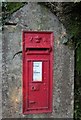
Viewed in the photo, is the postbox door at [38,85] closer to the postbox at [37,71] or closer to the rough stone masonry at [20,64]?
the postbox at [37,71]

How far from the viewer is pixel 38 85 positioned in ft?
15.5

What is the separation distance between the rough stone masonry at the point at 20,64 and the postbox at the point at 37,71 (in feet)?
0.19

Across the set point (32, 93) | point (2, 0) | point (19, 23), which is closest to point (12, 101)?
point (32, 93)

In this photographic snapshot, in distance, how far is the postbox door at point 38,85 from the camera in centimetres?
468

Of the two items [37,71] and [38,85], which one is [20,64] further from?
[38,85]

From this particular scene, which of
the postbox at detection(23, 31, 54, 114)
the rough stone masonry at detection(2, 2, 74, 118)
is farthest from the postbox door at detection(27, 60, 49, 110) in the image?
the rough stone masonry at detection(2, 2, 74, 118)

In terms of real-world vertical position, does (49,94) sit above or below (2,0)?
below

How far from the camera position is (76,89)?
4.88 m

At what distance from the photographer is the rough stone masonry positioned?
4625mm

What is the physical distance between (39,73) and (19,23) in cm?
69

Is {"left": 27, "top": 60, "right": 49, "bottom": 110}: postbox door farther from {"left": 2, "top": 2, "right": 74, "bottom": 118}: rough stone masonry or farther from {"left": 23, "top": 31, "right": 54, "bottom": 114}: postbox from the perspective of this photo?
{"left": 2, "top": 2, "right": 74, "bottom": 118}: rough stone masonry

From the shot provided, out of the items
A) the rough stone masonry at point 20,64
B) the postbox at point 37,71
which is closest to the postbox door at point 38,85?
the postbox at point 37,71

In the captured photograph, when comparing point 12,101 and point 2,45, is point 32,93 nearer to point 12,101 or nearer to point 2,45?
point 12,101

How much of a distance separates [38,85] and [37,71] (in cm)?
19
